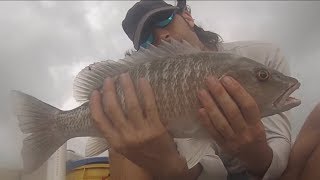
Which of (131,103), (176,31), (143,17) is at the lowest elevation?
(131,103)

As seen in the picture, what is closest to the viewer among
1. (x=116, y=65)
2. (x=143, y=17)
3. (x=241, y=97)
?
(x=241, y=97)

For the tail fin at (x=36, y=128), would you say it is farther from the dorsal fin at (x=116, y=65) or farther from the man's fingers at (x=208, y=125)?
the man's fingers at (x=208, y=125)

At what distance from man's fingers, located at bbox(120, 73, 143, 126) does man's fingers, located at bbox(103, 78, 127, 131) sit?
4 centimetres

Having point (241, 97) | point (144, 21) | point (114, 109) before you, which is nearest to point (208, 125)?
point (241, 97)

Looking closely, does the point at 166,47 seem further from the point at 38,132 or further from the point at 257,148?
A: the point at 38,132

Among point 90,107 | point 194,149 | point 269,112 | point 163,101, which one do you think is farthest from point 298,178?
point 90,107

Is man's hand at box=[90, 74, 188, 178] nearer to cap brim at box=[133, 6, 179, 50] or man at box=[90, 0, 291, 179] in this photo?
man at box=[90, 0, 291, 179]

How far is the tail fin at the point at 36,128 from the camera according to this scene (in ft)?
7.09

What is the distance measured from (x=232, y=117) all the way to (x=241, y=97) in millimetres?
102

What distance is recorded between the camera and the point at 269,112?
6.43 ft

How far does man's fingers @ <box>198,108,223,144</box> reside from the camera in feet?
6.23

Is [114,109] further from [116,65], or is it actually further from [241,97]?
[241,97]

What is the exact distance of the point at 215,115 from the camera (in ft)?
6.23

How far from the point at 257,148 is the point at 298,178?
0.43 meters
